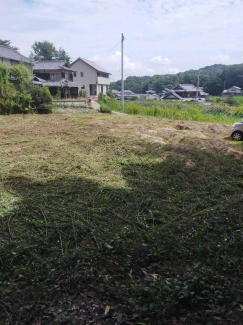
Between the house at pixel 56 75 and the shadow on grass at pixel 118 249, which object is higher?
the house at pixel 56 75

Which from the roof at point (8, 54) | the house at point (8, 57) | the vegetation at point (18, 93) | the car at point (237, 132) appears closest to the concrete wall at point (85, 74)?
the roof at point (8, 54)

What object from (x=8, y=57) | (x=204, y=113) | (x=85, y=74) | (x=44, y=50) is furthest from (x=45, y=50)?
(x=204, y=113)

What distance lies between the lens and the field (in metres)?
1.79

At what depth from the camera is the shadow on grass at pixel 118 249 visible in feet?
5.94

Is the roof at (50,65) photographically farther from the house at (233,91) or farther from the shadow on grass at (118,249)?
the house at (233,91)

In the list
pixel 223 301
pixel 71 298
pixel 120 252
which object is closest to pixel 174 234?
pixel 120 252

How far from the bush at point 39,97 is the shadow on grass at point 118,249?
1151 centimetres

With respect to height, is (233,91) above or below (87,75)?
below

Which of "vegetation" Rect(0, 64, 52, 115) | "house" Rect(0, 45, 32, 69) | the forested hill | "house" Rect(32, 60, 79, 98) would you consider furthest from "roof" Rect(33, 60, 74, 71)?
the forested hill

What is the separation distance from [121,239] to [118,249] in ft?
0.68

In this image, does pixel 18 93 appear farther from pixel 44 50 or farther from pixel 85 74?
pixel 44 50

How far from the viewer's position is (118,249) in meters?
2.50

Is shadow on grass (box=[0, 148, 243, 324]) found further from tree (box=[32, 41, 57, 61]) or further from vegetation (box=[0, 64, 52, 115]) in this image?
tree (box=[32, 41, 57, 61])

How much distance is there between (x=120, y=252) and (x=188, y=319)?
922 mm
